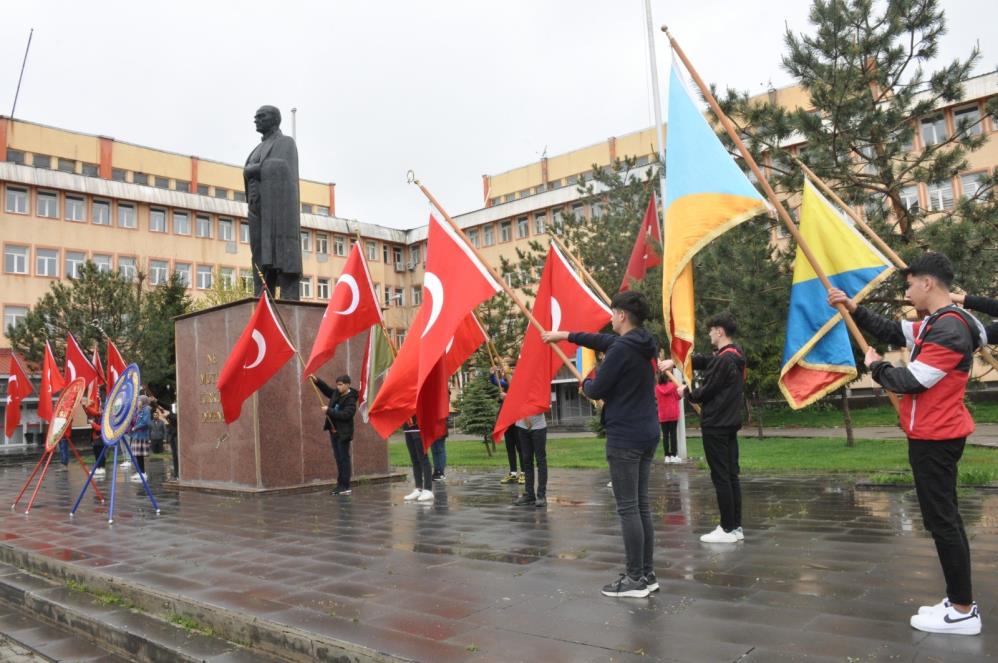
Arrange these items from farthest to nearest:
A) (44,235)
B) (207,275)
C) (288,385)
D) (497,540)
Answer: (207,275) → (44,235) → (288,385) → (497,540)

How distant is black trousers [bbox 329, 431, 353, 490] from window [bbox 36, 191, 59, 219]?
4156 centimetres

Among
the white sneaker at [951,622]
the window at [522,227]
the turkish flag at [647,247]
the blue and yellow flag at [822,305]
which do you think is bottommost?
the white sneaker at [951,622]

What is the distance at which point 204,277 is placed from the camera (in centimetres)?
5241

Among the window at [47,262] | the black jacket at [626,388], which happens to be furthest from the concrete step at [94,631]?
the window at [47,262]

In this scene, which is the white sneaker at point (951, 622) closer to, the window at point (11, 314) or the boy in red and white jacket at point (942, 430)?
the boy in red and white jacket at point (942, 430)

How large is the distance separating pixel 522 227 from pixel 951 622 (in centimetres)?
5276

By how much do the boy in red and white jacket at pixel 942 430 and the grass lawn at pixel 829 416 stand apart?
27345mm

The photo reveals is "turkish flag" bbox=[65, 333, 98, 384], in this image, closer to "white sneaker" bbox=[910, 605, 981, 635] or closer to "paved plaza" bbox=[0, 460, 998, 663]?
"paved plaza" bbox=[0, 460, 998, 663]

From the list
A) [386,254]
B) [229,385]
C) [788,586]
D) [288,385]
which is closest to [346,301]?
[229,385]

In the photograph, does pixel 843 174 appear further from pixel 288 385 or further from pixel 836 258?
pixel 288 385

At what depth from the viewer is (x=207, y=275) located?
52.6m

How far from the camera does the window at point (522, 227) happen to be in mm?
55469

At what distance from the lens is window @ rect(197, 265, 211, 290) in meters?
52.0

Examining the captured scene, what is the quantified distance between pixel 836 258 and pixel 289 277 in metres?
9.29
